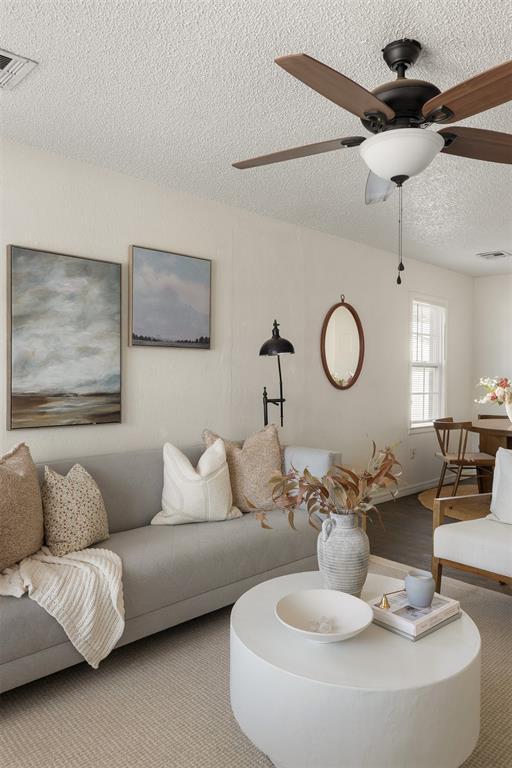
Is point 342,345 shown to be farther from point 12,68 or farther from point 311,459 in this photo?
point 12,68

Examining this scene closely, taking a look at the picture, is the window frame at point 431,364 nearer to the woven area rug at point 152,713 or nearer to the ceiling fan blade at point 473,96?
the woven area rug at point 152,713

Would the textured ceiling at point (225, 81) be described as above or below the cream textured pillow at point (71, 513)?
above

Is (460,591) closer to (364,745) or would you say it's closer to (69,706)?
(364,745)

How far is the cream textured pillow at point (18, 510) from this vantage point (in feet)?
7.34

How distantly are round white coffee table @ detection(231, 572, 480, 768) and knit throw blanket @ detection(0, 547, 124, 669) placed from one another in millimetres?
731

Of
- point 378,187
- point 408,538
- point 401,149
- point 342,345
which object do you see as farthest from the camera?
point 342,345

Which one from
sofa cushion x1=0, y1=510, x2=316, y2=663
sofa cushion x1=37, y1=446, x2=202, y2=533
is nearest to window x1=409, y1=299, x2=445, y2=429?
sofa cushion x1=0, y1=510, x2=316, y2=663

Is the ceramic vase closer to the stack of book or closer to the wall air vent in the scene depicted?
the stack of book

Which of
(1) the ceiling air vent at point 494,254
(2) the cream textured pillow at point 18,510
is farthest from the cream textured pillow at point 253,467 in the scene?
(1) the ceiling air vent at point 494,254

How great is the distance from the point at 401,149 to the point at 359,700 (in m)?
1.67

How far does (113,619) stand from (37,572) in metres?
0.37

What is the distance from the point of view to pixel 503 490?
304 cm

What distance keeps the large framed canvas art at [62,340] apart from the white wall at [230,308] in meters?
0.07

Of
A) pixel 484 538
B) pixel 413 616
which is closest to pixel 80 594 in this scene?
pixel 413 616
